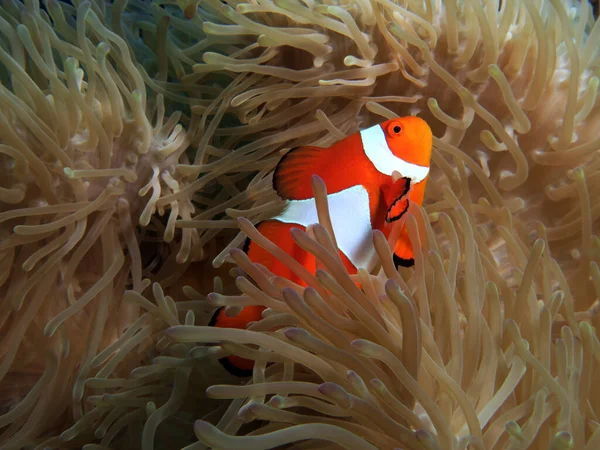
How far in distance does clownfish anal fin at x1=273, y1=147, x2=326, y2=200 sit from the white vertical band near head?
7cm

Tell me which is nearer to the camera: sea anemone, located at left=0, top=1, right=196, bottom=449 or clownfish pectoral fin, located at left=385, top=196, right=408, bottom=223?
clownfish pectoral fin, located at left=385, top=196, right=408, bottom=223

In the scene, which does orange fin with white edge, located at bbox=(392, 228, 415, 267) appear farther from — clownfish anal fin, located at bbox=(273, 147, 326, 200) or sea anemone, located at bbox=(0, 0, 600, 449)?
clownfish anal fin, located at bbox=(273, 147, 326, 200)

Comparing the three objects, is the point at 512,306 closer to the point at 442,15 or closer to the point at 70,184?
the point at 442,15

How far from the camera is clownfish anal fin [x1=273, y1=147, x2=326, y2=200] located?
810 mm

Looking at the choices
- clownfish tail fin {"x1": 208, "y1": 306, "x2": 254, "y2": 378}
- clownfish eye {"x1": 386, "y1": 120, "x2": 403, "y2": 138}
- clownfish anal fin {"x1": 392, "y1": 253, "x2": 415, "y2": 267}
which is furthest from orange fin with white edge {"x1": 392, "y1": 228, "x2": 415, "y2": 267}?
clownfish tail fin {"x1": 208, "y1": 306, "x2": 254, "y2": 378}

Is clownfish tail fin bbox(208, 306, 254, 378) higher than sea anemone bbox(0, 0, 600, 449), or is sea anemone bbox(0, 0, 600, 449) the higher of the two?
sea anemone bbox(0, 0, 600, 449)

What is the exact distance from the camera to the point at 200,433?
1.69 ft

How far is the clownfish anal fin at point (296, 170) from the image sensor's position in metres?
0.81

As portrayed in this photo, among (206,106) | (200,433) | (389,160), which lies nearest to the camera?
(200,433)

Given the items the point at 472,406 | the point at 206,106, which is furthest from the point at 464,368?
the point at 206,106

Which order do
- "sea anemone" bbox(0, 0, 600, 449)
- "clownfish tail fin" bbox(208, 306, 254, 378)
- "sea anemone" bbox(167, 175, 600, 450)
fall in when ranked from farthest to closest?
1. "sea anemone" bbox(0, 0, 600, 449)
2. "clownfish tail fin" bbox(208, 306, 254, 378)
3. "sea anemone" bbox(167, 175, 600, 450)

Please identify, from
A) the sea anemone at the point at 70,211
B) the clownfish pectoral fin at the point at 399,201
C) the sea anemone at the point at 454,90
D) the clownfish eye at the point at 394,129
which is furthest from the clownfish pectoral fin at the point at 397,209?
the sea anemone at the point at 70,211

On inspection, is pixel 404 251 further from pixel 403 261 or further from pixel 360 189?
pixel 360 189

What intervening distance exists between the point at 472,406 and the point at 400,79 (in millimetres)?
647
